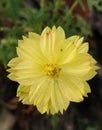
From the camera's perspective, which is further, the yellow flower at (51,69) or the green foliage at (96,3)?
the green foliage at (96,3)

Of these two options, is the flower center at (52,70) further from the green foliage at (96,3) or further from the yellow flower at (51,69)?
the green foliage at (96,3)

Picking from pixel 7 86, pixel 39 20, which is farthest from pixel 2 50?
pixel 7 86

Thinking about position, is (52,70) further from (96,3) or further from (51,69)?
(96,3)

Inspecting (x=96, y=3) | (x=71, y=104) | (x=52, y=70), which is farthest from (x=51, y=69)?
(x=71, y=104)

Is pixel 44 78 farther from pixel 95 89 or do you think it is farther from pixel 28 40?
pixel 95 89

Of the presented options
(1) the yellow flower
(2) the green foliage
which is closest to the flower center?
(1) the yellow flower

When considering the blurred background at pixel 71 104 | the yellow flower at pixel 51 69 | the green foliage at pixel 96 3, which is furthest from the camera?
the blurred background at pixel 71 104

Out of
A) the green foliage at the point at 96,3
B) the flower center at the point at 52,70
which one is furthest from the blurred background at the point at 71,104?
the flower center at the point at 52,70
